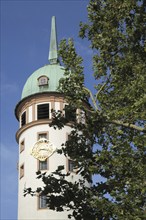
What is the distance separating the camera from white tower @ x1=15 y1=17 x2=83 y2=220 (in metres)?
55.1

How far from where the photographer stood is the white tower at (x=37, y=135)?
5512 cm

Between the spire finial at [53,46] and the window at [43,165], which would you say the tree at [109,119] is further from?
the spire finial at [53,46]

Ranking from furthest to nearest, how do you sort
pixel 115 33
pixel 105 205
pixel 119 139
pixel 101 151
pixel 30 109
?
pixel 30 109 < pixel 115 33 < pixel 119 139 < pixel 101 151 < pixel 105 205

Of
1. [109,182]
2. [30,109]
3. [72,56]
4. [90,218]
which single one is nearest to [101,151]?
[109,182]

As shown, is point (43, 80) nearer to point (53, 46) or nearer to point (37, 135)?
point (37, 135)

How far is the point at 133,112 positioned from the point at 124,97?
1.86 m

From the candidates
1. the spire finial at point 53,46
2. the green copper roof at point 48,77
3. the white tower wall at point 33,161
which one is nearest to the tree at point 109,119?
the white tower wall at point 33,161

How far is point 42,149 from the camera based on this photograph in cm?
5756

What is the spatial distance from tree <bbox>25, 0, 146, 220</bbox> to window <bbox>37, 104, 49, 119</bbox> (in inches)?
1344

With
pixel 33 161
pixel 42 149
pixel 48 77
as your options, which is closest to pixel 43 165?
pixel 33 161

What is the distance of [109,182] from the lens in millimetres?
20844

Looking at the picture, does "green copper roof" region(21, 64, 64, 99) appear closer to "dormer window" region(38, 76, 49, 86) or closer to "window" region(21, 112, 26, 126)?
"dormer window" region(38, 76, 49, 86)

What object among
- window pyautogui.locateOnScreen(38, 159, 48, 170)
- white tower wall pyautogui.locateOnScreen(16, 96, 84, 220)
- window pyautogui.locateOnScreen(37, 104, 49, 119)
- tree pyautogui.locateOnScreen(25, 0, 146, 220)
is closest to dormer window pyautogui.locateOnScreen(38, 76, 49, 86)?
white tower wall pyautogui.locateOnScreen(16, 96, 84, 220)

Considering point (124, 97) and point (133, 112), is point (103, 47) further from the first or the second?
point (133, 112)
